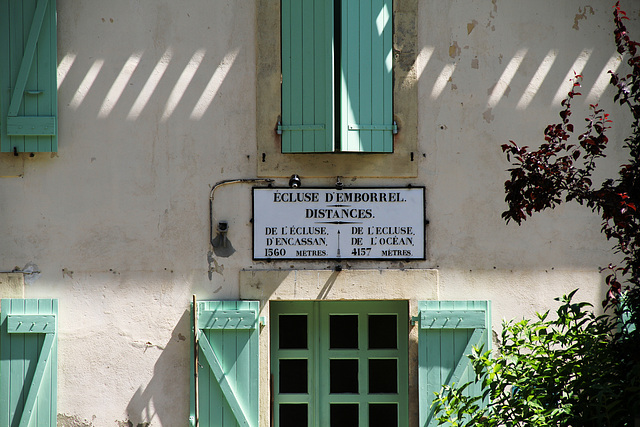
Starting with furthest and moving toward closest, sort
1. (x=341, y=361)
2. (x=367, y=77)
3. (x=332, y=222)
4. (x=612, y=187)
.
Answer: (x=341, y=361)
(x=332, y=222)
(x=367, y=77)
(x=612, y=187)

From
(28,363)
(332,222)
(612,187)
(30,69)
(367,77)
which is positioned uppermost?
(30,69)

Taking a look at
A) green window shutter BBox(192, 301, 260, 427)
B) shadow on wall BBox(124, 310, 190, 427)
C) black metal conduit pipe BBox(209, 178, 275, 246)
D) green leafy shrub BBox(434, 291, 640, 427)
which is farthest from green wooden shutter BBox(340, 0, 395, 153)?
green leafy shrub BBox(434, 291, 640, 427)

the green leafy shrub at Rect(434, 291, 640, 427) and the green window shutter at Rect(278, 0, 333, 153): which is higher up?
the green window shutter at Rect(278, 0, 333, 153)

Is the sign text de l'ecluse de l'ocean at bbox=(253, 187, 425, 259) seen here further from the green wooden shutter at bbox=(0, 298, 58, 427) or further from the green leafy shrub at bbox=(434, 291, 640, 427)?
the green leafy shrub at bbox=(434, 291, 640, 427)

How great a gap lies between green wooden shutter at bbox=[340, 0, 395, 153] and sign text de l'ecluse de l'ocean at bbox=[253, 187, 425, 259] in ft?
1.42

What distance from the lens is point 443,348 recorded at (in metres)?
5.83

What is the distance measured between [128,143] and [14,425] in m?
2.36

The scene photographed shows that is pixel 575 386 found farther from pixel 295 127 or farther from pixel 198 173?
pixel 198 173

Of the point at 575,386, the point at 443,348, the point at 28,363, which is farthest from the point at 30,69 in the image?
the point at 575,386

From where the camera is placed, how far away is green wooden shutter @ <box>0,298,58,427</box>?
579 cm

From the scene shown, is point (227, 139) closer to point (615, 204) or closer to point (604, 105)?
point (604, 105)

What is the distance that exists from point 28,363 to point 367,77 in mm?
3453

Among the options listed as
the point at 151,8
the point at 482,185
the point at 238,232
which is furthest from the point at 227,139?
the point at 482,185

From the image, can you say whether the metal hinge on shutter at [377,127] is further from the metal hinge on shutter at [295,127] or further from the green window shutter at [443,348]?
the green window shutter at [443,348]
